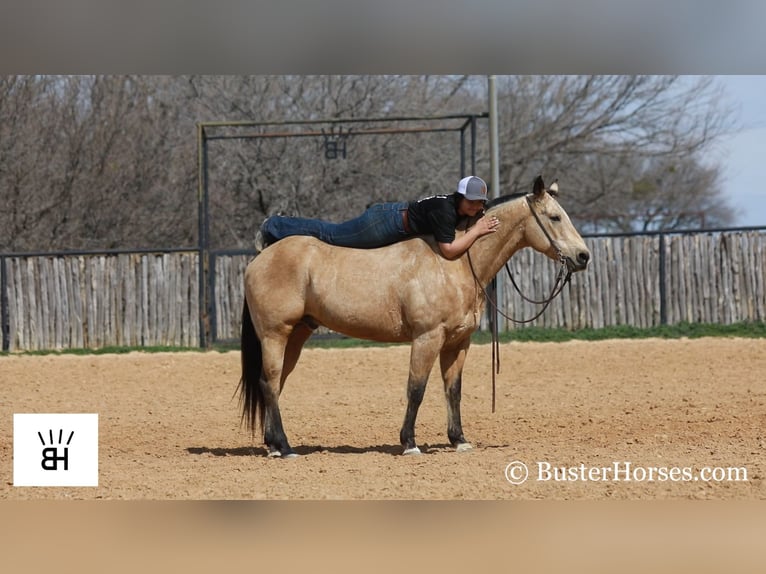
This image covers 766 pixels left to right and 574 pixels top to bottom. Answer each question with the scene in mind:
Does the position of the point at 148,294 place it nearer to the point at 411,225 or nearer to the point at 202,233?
the point at 202,233

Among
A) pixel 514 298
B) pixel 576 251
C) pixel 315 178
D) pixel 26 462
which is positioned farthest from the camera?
pixel 315 178

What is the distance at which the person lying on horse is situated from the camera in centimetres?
796

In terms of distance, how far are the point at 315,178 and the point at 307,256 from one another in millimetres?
13888

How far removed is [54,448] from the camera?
6074mm

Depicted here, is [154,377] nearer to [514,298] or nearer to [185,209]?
[514,298]

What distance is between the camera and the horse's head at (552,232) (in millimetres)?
7957

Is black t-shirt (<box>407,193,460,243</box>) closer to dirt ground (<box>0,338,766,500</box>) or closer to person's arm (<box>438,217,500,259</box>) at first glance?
person's arm (<box>438,217,500,259</box>)

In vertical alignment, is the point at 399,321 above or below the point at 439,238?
below

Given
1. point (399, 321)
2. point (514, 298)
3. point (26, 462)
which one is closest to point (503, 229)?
point (399, 321)

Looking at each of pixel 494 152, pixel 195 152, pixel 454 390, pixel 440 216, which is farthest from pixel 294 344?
pixel 195 152

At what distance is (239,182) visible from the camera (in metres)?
22.7

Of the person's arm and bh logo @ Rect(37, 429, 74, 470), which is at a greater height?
the person's arm

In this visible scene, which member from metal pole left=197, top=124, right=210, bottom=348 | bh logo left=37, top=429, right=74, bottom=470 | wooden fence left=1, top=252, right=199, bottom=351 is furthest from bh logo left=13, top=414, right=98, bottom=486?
wooden fence left=1, top=252, right=199, bottom=351

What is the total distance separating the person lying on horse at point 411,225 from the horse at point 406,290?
89 mm
